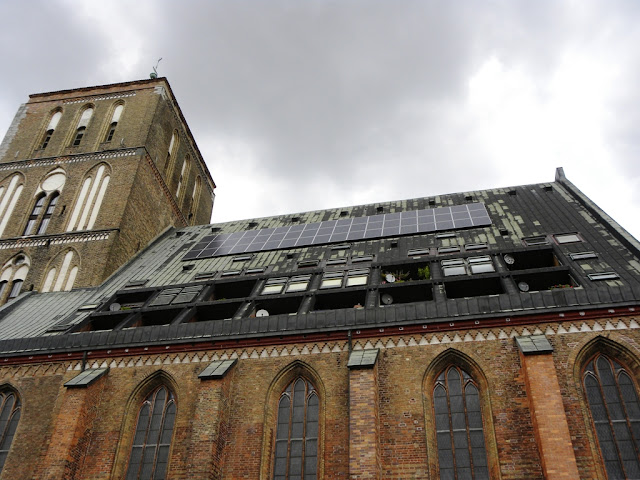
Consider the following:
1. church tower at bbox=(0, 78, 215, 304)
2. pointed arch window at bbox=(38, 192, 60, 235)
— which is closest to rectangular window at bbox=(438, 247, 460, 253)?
church tower at bbox=(0, 78, 215, 304)

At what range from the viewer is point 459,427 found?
17.5 m

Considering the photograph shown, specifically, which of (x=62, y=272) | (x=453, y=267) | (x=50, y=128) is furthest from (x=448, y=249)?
(x=50, y=128)

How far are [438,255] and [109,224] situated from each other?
61.6ft

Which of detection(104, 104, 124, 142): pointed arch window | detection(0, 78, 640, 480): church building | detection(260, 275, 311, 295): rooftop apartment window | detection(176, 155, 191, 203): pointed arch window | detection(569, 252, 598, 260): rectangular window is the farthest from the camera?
detection(176, 155, 191, 203): pointed arch window

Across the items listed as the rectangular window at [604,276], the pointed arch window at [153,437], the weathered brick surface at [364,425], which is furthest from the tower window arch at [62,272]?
the rectangular window at [604,276]

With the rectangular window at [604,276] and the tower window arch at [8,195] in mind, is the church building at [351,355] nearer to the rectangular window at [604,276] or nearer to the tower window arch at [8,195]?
the rectangular window at [604,276]

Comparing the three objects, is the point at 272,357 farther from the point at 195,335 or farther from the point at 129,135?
the point at 129,135

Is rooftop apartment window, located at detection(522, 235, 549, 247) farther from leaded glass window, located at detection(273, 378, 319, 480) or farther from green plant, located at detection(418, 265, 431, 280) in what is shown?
leaded glass window, located at detection(273, 378, 319, 480)

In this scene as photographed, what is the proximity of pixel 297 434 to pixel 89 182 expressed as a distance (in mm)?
23629

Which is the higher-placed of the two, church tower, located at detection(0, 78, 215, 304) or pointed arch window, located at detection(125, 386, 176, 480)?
church tower, located at detection(0, 78, 215, 304)

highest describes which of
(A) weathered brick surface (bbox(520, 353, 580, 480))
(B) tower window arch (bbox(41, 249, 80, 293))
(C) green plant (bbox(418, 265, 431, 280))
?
(B) tower window arch (bbox(41, 249, 80, 293))

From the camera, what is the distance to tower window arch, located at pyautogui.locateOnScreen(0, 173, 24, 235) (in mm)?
34875

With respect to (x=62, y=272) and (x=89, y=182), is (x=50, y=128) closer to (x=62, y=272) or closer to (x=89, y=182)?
(x=89, y=182)

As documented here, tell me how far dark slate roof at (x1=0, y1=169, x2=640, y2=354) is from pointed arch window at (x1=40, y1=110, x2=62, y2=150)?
11.8 m
